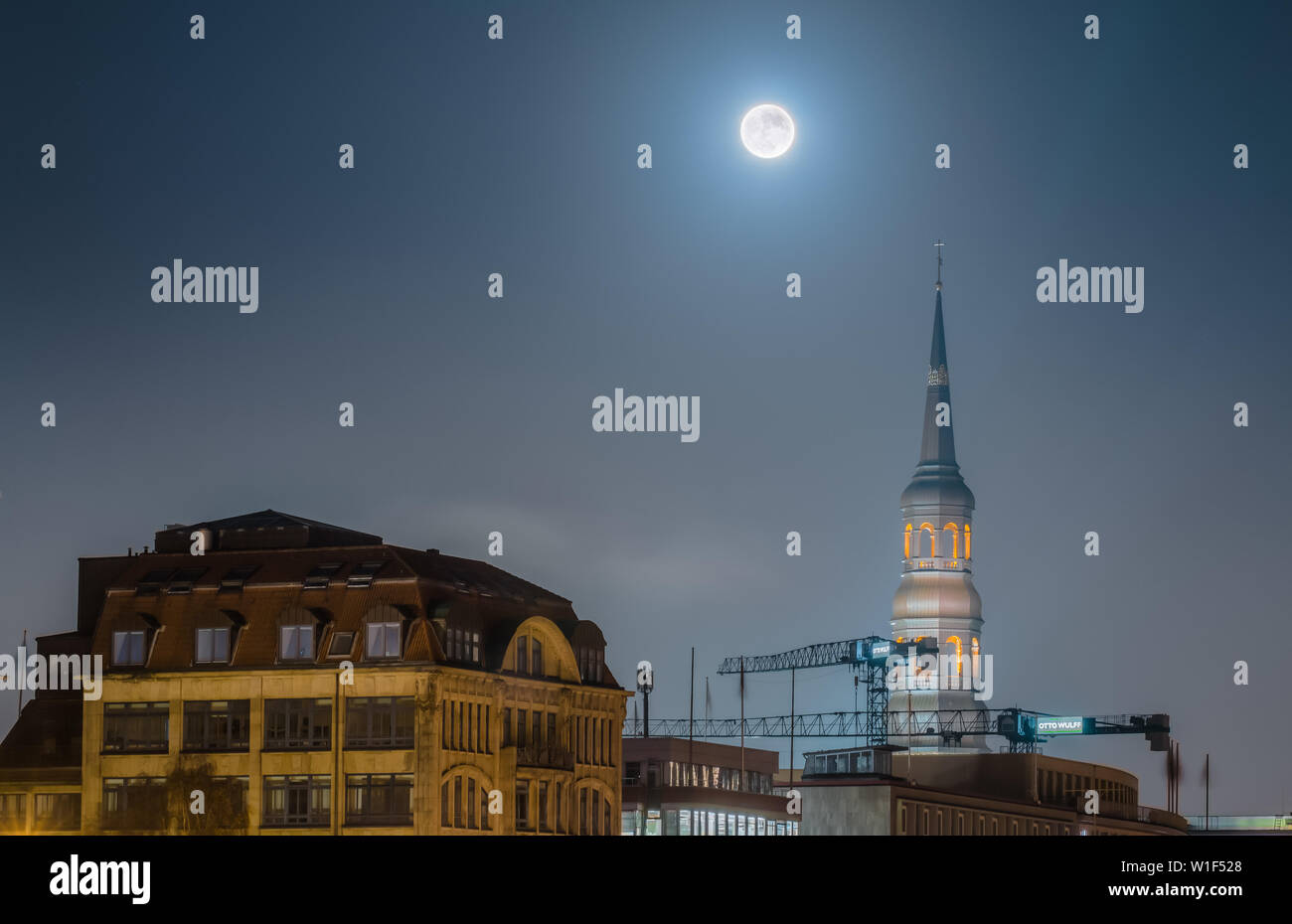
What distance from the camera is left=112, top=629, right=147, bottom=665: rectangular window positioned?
12144cm

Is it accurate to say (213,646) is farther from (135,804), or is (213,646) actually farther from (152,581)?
(135,804)

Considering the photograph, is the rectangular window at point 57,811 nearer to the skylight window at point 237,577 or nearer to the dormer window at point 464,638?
the skylight window at point 237,577

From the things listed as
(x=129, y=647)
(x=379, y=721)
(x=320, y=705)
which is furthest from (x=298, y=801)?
(x=129, y=647)

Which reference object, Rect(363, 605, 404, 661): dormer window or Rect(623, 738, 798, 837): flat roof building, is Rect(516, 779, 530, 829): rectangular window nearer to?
Rect(363, 605, 404, 661): dormer window

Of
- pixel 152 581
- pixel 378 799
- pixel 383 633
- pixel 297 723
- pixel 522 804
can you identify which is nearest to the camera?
pixel 378 799

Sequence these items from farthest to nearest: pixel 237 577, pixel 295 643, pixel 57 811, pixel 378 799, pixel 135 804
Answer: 1. pixel 237 577
2. pixel 57 811
3. pixel 295 643
4. pixel 135 804
5. pixel 378 799

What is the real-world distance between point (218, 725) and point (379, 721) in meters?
9.21

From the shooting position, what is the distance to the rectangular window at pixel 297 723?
382ft

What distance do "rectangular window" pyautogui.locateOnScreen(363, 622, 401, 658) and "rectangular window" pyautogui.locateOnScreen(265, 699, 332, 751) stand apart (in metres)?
3.52

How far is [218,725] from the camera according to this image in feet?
390
